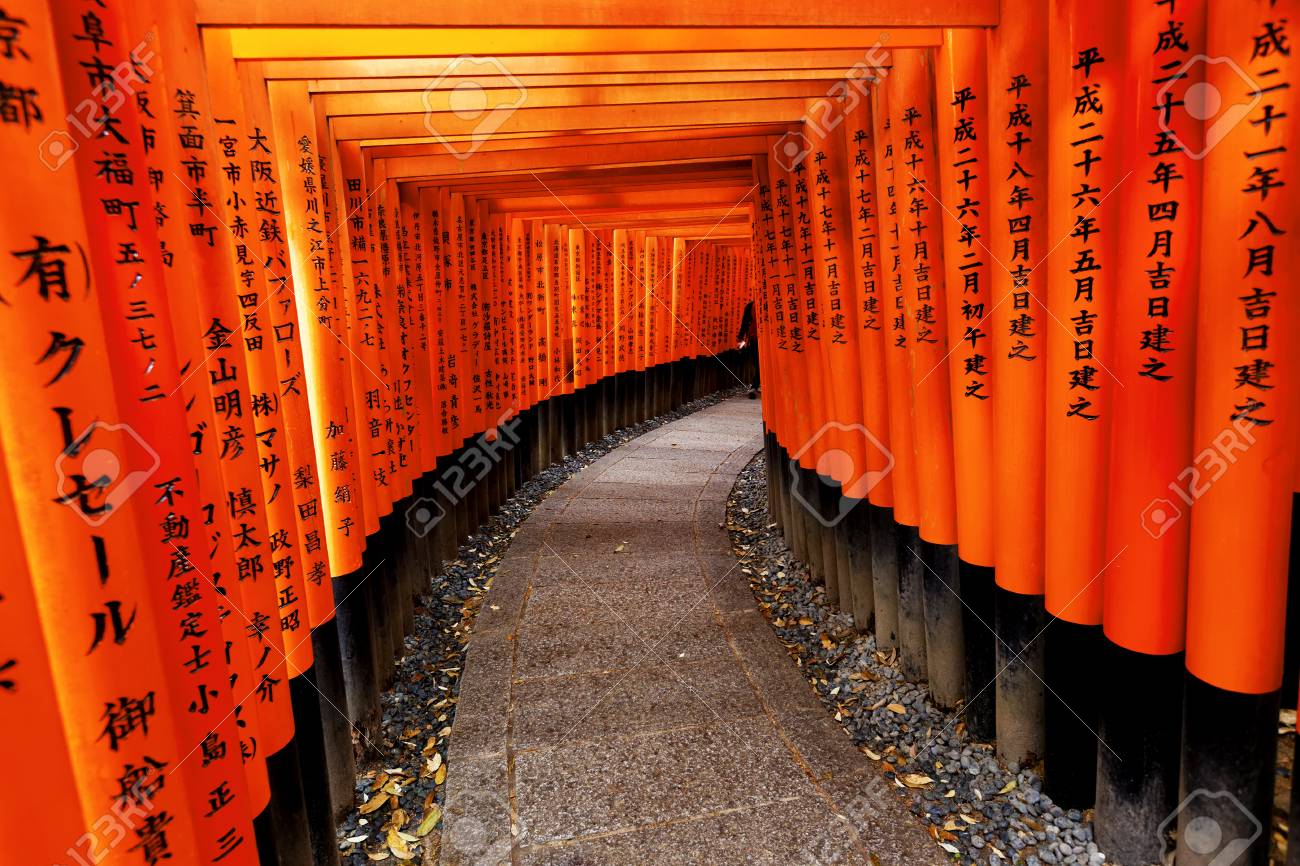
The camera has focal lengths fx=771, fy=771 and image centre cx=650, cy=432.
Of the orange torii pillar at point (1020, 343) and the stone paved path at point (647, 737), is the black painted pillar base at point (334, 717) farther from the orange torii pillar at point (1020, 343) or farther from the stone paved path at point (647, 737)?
the orange torii pillar at point (1020, 343)

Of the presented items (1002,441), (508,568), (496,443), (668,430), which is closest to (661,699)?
(1002,441)

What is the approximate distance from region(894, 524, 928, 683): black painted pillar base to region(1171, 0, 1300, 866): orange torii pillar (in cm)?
209

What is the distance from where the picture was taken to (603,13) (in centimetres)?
311

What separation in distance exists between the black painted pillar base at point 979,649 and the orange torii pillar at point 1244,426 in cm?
130

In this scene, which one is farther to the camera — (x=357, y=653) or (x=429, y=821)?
(x=357, y=653)

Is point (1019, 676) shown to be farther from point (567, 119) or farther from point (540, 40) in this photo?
point (567, 119)

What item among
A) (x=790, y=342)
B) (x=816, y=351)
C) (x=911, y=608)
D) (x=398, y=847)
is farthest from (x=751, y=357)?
(x=398, y=847)

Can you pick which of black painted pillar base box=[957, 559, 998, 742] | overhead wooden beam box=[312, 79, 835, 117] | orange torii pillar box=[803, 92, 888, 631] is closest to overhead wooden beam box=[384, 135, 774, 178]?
orange torii pillar box=[803, 92, 888, 631]

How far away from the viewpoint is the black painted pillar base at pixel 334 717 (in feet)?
13.4

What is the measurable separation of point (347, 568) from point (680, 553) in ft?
12.2

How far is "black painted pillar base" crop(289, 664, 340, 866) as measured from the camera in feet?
11.5

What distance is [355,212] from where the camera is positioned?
222 inches

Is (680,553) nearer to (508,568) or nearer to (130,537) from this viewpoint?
(508,568)

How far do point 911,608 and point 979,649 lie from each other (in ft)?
2.54
